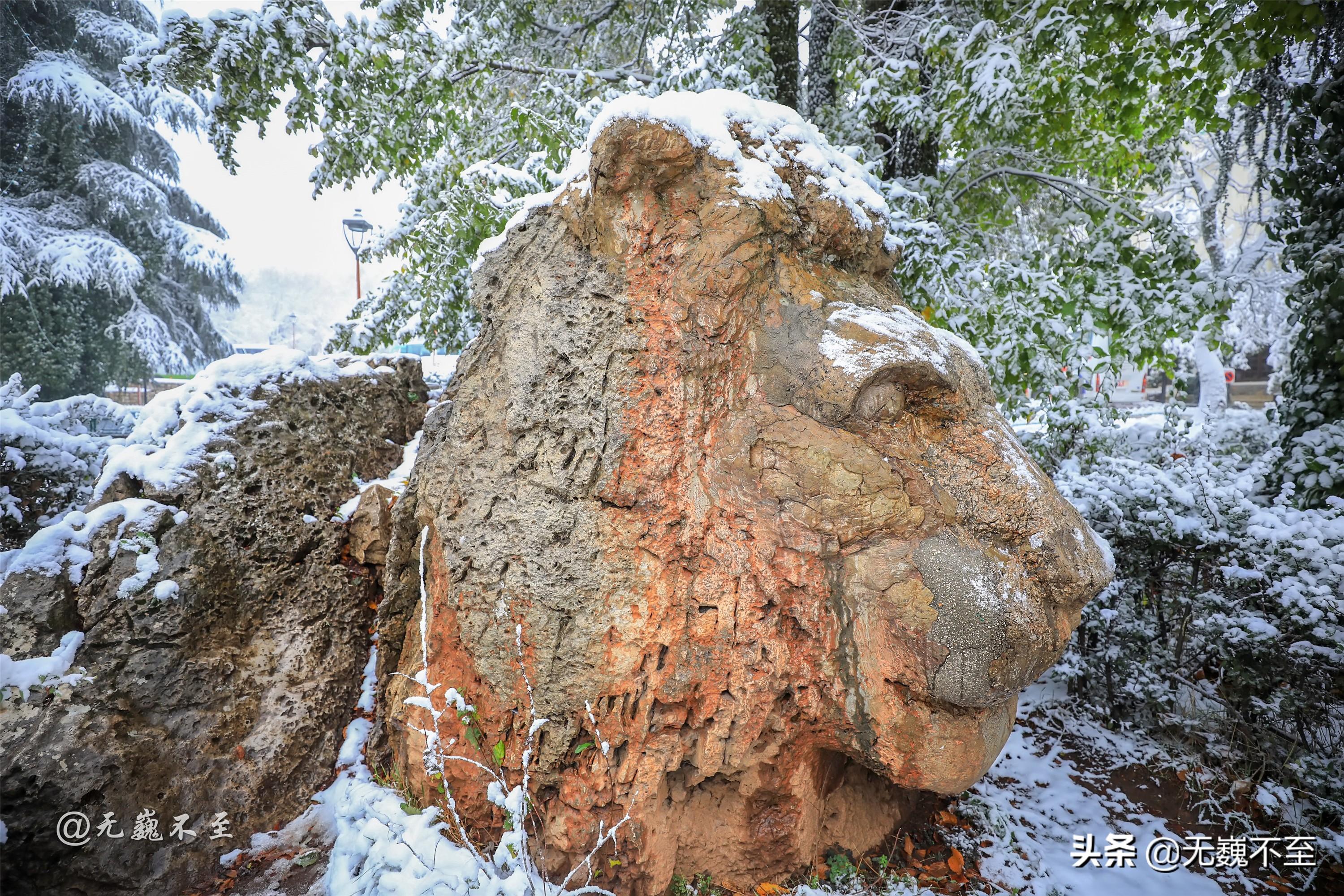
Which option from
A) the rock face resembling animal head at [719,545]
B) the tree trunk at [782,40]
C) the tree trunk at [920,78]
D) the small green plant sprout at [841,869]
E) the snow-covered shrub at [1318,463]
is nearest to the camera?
the rock face resembling animal head at [719,545]

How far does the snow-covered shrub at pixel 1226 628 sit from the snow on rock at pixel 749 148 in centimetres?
267

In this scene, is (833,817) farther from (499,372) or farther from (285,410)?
(285,410)

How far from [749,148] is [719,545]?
6.30 ft

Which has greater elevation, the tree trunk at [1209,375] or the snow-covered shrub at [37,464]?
the tree trunk at [1209,375]

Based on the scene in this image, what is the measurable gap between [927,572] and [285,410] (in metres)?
3.69

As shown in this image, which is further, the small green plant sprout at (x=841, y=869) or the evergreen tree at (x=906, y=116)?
the evergreen tree at (x=906, y=116)

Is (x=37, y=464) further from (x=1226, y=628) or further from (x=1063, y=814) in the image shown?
(x=1226, y=628)

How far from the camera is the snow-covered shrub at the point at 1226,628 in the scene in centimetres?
328

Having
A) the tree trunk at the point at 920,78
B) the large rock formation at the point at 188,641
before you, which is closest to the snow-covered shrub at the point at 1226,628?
the tree trunk at the point at 920,78

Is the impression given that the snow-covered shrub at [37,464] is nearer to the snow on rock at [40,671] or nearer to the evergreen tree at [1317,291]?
the snow on rock at [40,671]

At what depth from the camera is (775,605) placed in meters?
2.64

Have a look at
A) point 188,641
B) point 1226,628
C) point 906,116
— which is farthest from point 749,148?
point 1226,628

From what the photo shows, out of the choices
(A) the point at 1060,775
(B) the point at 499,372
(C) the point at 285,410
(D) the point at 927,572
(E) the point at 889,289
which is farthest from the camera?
(A) the point at 1060,775

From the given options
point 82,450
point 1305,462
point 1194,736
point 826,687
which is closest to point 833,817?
point 826,687
